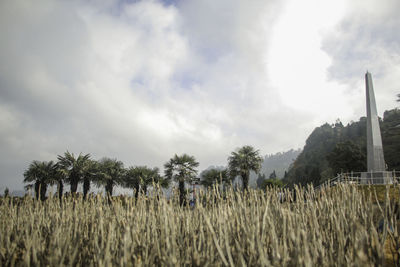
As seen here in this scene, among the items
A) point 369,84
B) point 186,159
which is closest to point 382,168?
point 369,84

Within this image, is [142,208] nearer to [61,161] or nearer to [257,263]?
[257,263]

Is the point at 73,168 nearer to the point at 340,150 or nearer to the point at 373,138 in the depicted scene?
the point at 373,138

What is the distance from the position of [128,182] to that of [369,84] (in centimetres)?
2703

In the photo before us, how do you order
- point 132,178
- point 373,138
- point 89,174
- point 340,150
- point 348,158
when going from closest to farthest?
point 373,138
point 89,174
point 132,178
point 348,158
point 340,150

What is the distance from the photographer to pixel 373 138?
62.8ft

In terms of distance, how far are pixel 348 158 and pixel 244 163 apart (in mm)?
26264

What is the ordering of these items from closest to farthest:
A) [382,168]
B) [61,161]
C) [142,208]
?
[142,208], [382,168], [61,161]

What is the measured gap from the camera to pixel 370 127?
63.5 ft

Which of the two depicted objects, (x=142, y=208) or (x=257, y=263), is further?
(x=142, y=208)

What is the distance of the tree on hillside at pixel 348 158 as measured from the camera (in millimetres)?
40625

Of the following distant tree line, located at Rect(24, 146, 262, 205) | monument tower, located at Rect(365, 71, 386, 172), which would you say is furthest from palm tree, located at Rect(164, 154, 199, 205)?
monument tower, located at Rect(365, 71, 386, 172)

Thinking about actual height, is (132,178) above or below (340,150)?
below

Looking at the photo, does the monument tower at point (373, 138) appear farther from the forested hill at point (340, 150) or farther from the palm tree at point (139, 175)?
the palm tree at point (139, 175)

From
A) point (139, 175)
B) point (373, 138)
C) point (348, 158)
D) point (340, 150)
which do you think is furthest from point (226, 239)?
point (340, 150)
